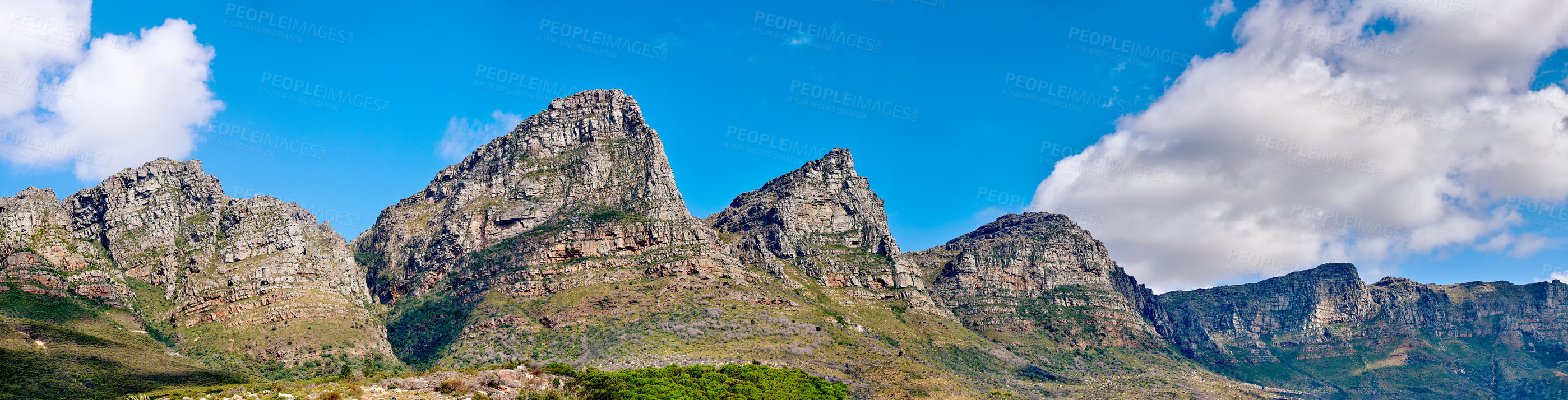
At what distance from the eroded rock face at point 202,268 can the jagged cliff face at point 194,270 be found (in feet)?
0.80

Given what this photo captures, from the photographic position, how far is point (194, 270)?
593 feet

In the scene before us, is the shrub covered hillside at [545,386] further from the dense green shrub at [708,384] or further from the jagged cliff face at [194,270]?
the jagged cliff face at [194,270]

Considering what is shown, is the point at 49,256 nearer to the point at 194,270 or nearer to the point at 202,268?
the point at 194,270

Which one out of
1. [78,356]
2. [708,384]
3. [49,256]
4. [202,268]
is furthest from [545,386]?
[49,256]

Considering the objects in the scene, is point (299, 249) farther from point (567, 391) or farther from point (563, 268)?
point (567, 391)

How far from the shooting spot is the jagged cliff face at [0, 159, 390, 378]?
6260 inches

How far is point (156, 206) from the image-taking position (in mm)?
195125

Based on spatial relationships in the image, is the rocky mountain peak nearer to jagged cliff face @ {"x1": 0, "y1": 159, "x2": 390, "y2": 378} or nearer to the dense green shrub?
jagged cliff face @ {"x1": 0, "y1": 159, "x2": 390, "y2": 378}

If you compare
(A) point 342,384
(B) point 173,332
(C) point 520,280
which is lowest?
(A) point 342,384

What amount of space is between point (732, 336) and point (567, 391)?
74654 mm

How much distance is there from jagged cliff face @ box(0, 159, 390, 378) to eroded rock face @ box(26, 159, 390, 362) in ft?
0.80

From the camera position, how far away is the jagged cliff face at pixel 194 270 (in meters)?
159

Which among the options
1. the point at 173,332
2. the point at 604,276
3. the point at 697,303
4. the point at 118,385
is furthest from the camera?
the point at 604,276

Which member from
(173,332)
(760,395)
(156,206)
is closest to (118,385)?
(173,332)
